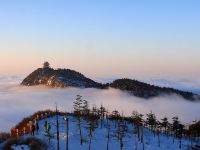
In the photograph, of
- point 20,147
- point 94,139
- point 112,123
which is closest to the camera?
point 20,147

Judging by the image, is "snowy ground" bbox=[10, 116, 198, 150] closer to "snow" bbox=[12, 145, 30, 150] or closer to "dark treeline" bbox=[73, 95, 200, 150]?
"dark treeline" bbox=[73, 95, 200, 150]

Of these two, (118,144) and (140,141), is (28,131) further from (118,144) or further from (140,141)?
(140,141)

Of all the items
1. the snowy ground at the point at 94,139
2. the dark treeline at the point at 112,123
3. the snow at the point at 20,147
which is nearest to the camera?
the snow at the point at 20,147

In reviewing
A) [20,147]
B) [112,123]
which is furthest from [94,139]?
[112,123]

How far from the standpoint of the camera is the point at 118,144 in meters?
130

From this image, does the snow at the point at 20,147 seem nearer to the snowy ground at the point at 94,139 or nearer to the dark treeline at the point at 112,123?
the snowy ground at the point at 94,139

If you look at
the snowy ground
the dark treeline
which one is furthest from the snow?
the dark treeline

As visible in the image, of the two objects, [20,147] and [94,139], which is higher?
[20,147]

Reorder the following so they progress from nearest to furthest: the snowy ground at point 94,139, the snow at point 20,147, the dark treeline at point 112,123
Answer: the snow at point 20,147 < the snowy ground at point 94,139 < the dark treeline at point 112,123

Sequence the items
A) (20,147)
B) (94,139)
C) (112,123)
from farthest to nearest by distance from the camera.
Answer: (112,123) → (94,139) → (20,147)

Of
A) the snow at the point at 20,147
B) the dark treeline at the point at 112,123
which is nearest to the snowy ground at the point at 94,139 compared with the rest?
the dark treeline at the point at 112,123

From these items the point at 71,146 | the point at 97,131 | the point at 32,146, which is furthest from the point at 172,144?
the point at 32,146

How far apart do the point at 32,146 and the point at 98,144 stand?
2756 centimetres

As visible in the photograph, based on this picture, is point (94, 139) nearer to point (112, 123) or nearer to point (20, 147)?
point (20, 147)
